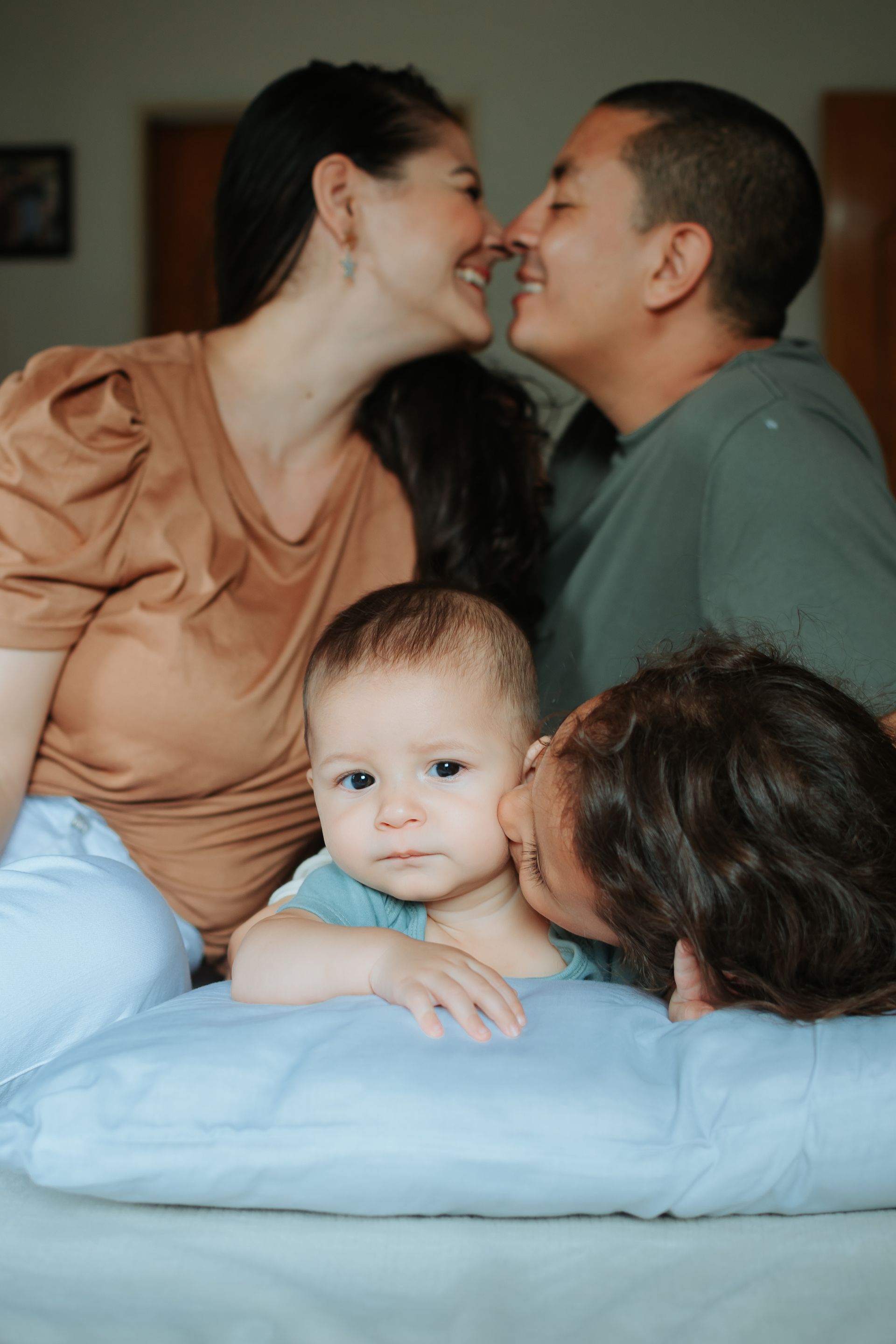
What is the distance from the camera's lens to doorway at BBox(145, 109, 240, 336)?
14.3 feet

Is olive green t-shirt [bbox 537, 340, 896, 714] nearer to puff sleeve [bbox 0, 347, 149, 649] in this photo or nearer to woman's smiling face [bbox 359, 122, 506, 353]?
woman's smiling face [bbox 359, 122, 506, 353]

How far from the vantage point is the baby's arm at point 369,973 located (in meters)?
0.91

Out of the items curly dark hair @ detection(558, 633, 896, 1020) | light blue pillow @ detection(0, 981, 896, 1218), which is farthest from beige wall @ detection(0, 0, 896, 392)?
light blue pillow @ detection(0, 981, 896, 1218)

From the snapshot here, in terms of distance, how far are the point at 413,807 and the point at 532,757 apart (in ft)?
0.45

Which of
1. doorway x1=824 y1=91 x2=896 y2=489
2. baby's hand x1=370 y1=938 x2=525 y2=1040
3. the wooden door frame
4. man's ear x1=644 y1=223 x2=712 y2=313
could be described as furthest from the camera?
the wooden door frame

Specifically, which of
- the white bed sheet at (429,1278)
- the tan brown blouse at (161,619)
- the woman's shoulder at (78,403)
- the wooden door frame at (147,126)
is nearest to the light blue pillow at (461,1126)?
the white bed sheet at (429,1278)

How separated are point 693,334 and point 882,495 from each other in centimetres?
53

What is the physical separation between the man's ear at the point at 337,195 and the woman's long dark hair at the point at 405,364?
0.01 metres

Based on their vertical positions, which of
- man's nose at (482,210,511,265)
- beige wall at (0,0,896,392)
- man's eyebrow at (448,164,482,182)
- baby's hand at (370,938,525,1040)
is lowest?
baby's hand at (370,938,525,1040)

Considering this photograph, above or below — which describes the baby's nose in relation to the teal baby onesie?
above

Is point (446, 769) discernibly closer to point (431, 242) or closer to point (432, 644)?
point (432, 644)

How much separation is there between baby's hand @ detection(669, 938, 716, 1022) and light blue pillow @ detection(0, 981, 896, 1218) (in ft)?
0.26

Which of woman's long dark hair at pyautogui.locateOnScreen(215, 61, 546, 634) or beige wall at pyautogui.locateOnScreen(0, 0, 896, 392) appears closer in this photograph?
woman's long dark hair at pyautogui.locateOnScreen(215, 61, 546, 634)

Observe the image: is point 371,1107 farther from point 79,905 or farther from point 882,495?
point 882,495
